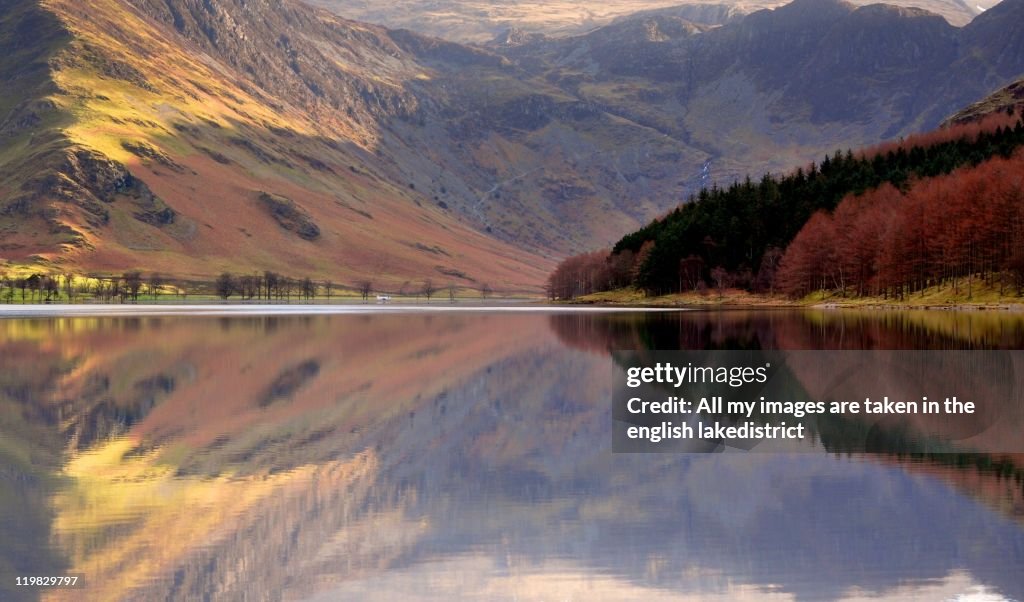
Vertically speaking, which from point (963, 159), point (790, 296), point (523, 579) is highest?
point (963, 159)

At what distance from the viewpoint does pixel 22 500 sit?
92.7 feet

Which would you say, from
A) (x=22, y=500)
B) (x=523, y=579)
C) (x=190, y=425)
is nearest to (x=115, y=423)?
(x=190, y=425)

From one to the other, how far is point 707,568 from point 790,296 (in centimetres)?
17628

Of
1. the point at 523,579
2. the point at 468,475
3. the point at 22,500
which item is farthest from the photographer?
the point at 468,475

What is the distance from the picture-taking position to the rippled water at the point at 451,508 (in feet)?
71.2

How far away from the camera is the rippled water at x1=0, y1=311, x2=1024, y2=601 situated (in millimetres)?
21688

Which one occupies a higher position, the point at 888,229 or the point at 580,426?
the point at 888,229

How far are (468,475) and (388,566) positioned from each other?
371 inches

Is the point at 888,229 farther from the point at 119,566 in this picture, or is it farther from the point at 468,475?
the point at 119,566

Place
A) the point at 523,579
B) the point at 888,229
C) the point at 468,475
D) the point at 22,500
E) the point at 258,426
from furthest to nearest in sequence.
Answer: the point at 888,229 → the point at 258,426 → the point at 468,475 → the point at 22,500 → the point at 523,579

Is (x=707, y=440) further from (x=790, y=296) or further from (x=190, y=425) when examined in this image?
(x=790, y=296)

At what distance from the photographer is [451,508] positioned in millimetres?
27547

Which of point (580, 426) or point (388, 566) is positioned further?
point (580, 426)

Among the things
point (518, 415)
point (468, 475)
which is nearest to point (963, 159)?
point (518, 415)
